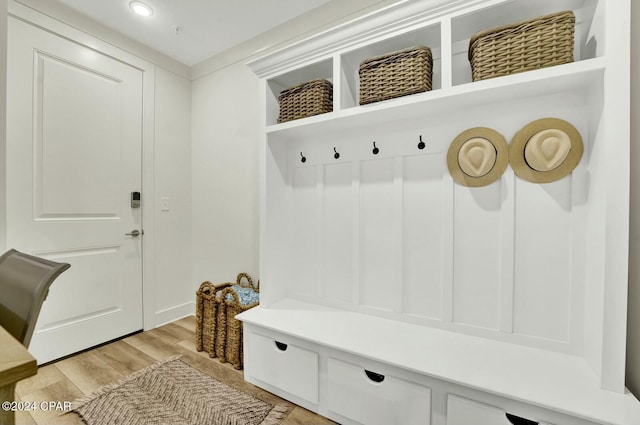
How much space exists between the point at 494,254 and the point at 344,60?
1.31 m

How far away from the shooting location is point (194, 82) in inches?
112

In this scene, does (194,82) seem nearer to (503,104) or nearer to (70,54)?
(70,54)

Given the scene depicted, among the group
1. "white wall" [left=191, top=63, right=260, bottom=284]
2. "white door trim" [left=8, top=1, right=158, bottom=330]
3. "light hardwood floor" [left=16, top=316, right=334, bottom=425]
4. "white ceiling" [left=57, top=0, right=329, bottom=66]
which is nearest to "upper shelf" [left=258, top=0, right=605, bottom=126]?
"white ceiling" [left=57, top=0, right=329, bottom=66]

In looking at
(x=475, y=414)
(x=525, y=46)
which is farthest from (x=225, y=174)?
(x=475, y=414)

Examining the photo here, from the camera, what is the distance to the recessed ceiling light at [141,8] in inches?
77.7

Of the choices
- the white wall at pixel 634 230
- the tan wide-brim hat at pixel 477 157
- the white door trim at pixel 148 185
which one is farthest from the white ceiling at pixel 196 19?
the white wall at pixel 634 230

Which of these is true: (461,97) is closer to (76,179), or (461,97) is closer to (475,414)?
(475,414)

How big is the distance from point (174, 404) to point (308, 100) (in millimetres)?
1899

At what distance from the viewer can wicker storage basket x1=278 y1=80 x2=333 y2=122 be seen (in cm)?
168

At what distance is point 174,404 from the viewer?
1.58m

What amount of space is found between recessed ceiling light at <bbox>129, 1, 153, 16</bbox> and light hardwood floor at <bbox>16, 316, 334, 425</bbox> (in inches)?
98.7

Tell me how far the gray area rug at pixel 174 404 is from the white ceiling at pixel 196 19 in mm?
2513

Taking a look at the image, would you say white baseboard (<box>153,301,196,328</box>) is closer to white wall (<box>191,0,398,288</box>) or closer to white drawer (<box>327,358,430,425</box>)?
white wall (<box>191,0,398,288</box>)

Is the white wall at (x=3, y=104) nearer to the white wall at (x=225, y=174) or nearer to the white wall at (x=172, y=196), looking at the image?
the white wall at (x=172, y=196)
